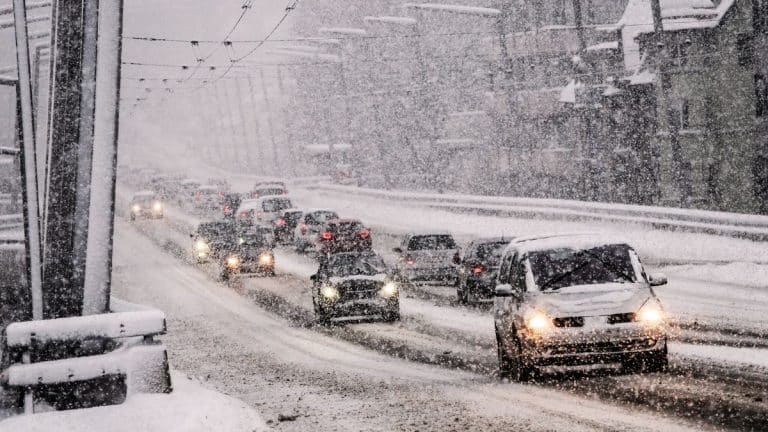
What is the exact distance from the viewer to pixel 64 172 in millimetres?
8820

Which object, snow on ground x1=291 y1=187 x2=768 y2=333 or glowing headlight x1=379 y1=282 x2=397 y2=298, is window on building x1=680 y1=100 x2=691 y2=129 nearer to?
snow on ground x1=291 y1=187 x2=768 y2=333

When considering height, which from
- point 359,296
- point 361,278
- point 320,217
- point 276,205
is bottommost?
point 359,296

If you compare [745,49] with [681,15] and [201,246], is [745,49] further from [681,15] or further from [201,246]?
[201,246]

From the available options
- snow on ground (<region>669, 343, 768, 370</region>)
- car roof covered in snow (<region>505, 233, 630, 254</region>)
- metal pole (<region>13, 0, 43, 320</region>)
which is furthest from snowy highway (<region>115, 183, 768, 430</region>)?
metal pole (<region>13, 0, 43, 320</region>)

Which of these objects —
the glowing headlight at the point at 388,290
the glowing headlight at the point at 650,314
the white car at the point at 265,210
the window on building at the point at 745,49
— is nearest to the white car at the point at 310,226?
the white car at the point at 265,210

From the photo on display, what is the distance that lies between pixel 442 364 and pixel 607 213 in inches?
1039

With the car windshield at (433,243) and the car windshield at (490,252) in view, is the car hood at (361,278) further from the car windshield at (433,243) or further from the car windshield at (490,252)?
the car windshield at (433,243)

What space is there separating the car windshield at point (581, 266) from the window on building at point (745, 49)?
141ft

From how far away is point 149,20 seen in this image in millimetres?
192875

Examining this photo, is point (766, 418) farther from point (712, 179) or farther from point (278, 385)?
point (712, 179)

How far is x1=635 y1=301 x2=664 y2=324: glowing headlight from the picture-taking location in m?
14.2

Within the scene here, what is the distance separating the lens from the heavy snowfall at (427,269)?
29.0ft

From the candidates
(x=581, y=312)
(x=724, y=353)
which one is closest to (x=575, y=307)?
(x=581, y=312)

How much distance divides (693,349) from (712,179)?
43816 millimetres
